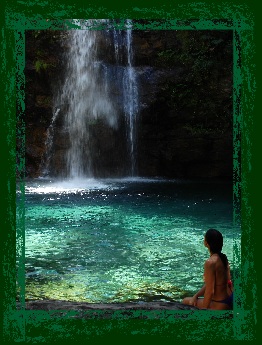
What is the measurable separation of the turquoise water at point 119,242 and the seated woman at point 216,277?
99cm

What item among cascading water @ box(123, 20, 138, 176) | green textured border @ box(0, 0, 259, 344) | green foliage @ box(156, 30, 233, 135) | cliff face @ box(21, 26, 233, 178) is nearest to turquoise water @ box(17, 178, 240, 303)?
green textured border @ box(0, 0, 259, 344)

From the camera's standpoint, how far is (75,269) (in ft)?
17.8

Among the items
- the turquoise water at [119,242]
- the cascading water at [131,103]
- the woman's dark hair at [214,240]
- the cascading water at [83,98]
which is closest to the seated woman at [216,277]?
the woman's dark hair at [214,240]

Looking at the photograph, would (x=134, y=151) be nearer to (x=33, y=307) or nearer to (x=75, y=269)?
(x=75, y=269)

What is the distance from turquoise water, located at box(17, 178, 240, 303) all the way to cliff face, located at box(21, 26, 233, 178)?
480 cm

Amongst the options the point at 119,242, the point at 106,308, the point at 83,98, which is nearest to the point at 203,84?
the point at 83,98

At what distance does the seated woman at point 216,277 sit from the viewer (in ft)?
11.0

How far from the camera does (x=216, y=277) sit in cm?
345

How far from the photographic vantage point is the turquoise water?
476 centimetres

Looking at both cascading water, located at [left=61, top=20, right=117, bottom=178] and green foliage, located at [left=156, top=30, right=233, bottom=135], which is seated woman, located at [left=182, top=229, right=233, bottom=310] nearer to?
green foliage, located at [left=156, top=30, right=233, bottom=135]

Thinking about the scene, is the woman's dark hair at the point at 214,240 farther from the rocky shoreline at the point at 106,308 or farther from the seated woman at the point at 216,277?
the rocky shoreline at the point at 106,308

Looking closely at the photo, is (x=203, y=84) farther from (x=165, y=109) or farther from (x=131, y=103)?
(x=131, y=103)

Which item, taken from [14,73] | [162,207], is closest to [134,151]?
[162,207]

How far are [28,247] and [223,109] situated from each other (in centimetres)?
1202
